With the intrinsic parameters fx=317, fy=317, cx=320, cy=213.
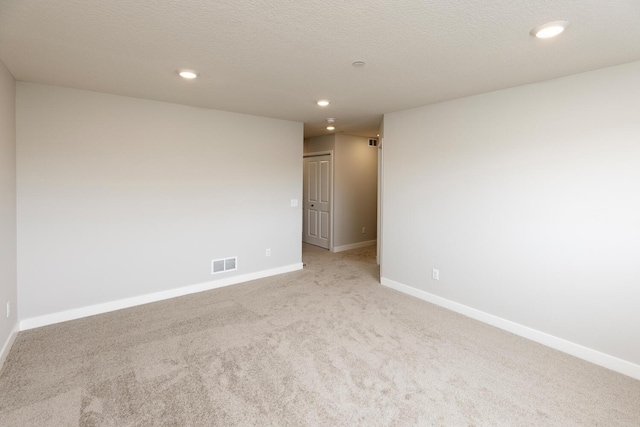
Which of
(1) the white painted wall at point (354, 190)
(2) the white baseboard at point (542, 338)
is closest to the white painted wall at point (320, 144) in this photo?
(1) the white painted wall at point (354, 190)

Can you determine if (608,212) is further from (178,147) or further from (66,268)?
(66,268)

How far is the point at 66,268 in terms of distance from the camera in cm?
327

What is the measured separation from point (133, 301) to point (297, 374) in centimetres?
238

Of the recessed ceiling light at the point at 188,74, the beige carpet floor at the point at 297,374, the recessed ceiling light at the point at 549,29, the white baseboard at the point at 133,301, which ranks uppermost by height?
the recessed ceiling light at the point at 188,74

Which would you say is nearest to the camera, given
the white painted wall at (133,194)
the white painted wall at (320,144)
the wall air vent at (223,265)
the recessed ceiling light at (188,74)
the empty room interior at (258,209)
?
the empty room interior at (258,209)

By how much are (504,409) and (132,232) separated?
12.6 ft

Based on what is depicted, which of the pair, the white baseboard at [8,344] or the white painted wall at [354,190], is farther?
the white painted wall at [354,190]

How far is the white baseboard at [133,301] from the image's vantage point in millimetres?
3156

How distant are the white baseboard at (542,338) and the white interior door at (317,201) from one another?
2.87 meters

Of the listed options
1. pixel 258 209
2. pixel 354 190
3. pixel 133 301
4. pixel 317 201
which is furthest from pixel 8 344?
pixel 354 190

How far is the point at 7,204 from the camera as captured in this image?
8.88ft

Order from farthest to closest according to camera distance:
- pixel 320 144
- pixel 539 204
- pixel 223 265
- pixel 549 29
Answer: pixel 320 144 → pixel 223 265 → pixel 539 204 → pixel 549 29

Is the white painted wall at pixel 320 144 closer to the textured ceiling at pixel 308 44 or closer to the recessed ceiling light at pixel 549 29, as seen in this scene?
the textured ceiling at pixel 308 44

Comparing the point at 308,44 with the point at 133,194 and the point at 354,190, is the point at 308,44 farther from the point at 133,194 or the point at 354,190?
the point at 354,190
